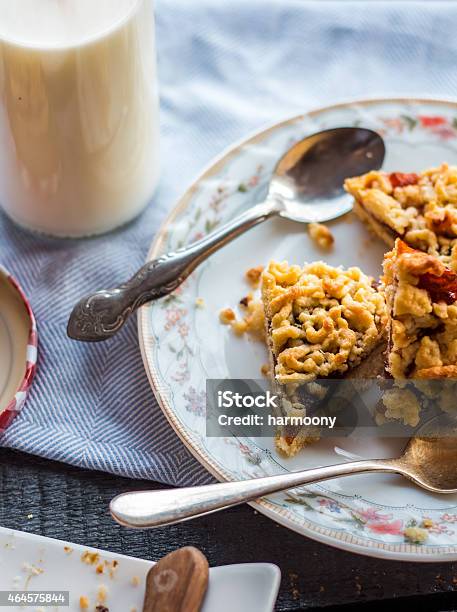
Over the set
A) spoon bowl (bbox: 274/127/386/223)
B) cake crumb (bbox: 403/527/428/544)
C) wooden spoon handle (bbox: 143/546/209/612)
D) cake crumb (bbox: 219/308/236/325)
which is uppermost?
spoon bowl (bbox: 274/127/386/223)

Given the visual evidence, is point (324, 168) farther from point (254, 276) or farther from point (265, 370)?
point (265, 370)

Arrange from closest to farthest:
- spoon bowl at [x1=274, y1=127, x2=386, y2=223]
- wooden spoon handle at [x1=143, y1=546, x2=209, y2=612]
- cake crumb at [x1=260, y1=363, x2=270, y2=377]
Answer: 1. wooden spoon handle at [x1=143, y1=546, x2=209, y2=612]
2. cake crumb at [x1=260, y1=363, x2=270, y2=377]
3. spoon bowl at [x1=274, y1=127, x2=386, y2=223]

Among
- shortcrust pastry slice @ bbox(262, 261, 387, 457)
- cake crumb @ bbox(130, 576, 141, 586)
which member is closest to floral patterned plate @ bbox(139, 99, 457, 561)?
shortcrust pastry slice @ bbox(262, 261, 387, 457)

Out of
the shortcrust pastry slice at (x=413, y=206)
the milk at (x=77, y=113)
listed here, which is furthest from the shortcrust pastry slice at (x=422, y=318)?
the milk at (x=77, y=113)

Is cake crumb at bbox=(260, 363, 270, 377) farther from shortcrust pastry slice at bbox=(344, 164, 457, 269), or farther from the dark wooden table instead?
shortcrust pastry slice at bbox=(344, 164, 457, 269)

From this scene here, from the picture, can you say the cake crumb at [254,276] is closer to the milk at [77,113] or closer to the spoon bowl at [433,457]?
the milk at [77,113]

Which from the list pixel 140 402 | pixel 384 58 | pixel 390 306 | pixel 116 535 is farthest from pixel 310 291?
pixel 384 58

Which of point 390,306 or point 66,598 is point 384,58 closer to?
point 390,306

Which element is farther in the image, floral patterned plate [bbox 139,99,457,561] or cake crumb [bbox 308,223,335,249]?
cake crumb [bbox 308,223,335,249]

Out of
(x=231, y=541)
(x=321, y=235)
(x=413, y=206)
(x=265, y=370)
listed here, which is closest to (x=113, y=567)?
(x=231, y=541)
